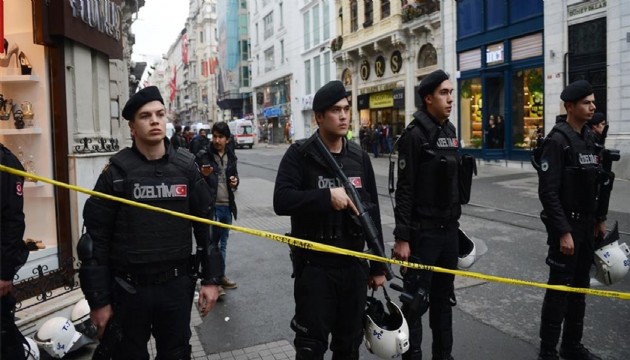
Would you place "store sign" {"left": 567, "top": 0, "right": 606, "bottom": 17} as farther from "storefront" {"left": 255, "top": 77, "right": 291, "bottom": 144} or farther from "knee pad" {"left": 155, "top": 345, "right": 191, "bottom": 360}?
"storefront" {"left": 255, "top": 77, "right": 291, "bottom": 144}

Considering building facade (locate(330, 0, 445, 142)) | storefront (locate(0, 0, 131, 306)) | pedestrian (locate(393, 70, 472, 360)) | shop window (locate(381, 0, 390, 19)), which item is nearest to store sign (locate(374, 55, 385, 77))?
building facade (locate(330, 0, 445, 142))

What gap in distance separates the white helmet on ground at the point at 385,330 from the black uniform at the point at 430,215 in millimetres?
401

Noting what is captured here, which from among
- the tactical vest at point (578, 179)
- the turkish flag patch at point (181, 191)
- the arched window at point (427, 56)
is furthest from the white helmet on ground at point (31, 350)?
the arched window at point (427, 56)

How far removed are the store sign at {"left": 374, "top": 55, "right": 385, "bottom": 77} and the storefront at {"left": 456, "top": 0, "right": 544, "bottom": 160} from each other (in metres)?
7.84

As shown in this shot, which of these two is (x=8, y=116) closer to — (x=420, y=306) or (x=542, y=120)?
(x=420, y=306)

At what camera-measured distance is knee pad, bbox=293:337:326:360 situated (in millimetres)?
3186

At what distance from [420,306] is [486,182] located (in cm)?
1255

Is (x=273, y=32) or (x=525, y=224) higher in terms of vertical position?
(x=273, y=32)

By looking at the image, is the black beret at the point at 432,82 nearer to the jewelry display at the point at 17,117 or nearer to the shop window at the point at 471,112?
the jewelry display at the point at 17,117

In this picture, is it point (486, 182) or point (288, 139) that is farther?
point (288, 139)

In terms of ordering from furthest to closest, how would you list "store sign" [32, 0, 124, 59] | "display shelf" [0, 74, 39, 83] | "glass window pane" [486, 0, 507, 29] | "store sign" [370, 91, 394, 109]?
"store sign" [370, 91, 394, 109] → "glass window pane" [486, 0, 507, 29] → "display shelf" [0, 74, 39, 83] → "store sign" [32, 0, 124, 59]

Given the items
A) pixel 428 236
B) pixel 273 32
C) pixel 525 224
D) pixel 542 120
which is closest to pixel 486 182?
pixel 542 120

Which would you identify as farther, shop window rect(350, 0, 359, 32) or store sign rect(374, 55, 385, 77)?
shop window rect(350, 0, 359, 32)

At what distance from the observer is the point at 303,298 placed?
3258mm
